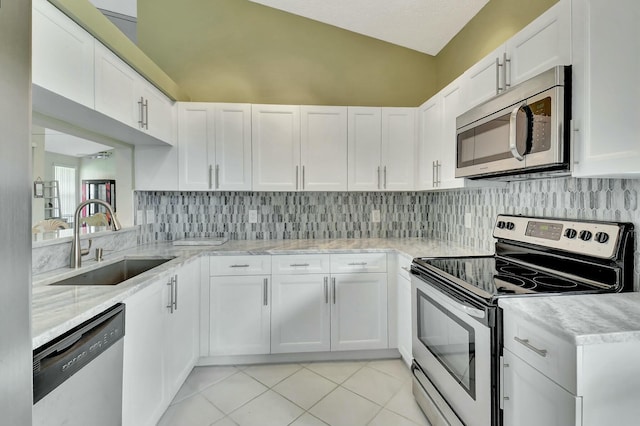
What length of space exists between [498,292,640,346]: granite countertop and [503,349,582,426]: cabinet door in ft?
0.58

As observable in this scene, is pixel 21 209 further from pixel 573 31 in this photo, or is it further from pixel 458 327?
pixel 573 31

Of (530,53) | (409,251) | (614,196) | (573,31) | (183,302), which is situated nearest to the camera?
(573,31)

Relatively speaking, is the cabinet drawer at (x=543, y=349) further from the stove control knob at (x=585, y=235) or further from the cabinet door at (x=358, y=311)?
the cabinet door at (x=358, y=311)

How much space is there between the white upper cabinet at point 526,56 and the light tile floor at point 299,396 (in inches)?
76.8

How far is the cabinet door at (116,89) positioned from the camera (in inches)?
66.9

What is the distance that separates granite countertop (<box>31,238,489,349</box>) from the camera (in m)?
1.08

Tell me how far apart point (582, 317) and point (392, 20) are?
2.75 meters

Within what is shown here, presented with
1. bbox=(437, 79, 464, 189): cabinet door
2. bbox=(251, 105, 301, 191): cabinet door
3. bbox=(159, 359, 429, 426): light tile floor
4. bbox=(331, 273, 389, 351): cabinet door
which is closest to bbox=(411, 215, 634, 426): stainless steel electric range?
bbox=(159, 359, 429, 426): light tile floor

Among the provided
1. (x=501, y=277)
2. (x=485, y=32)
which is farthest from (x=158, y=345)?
(x=485, y=32)

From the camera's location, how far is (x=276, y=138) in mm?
2840

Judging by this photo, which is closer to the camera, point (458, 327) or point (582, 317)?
point (582, 317)

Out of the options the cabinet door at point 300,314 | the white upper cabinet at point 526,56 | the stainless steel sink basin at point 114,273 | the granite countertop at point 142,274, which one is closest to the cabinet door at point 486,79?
the white upper cabinet at point 526,56

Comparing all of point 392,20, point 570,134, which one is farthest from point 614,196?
point 392,20

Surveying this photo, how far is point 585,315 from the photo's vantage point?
1.06 m
